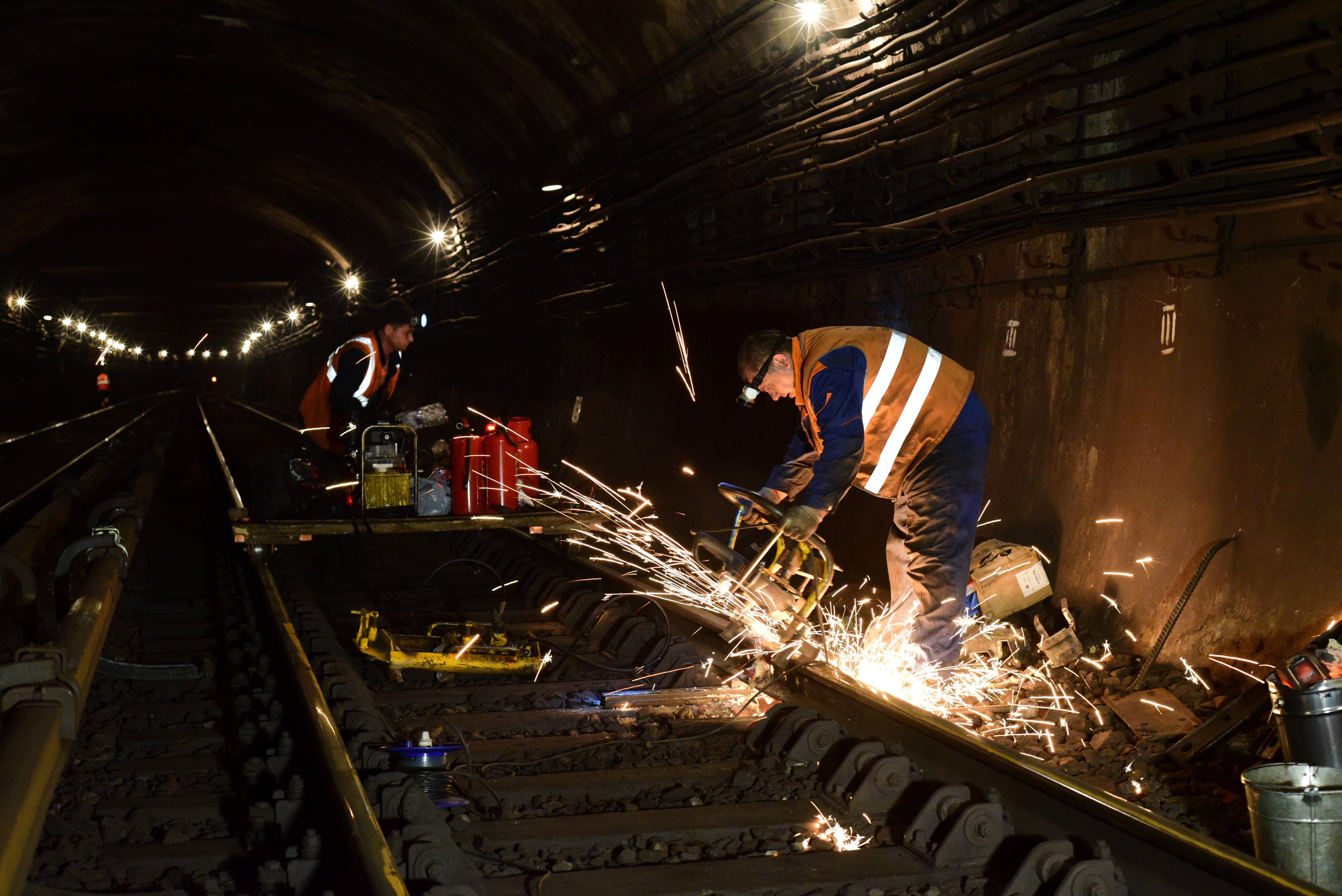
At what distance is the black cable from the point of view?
4.04m

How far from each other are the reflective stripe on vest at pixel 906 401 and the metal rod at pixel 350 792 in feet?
7.80

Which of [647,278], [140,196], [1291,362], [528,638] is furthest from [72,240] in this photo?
[1291,362]

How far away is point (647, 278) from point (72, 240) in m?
23.0

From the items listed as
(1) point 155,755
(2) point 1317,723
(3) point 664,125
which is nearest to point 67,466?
(3) point 664,125

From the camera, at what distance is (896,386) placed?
4.94 m

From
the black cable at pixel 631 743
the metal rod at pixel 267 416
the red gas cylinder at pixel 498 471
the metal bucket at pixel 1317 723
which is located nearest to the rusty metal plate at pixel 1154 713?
the metal bucket at pixel 1317 723

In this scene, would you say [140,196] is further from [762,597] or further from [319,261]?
[762,597]

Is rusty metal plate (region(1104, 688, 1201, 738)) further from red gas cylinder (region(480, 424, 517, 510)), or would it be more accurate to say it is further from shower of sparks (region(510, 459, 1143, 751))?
red gas cylinder (region(480, 424, 517, 510))

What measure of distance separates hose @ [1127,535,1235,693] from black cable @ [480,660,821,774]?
1380 millimetres

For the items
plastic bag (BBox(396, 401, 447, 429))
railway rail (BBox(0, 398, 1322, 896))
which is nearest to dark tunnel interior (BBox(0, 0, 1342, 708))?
railway rail (BBox(0, 398, 1322, 896))

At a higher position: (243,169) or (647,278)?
(243,169)

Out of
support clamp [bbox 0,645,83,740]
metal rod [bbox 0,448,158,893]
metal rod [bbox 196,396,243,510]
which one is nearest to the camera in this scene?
metal rod [bbox 0,448,158,893]

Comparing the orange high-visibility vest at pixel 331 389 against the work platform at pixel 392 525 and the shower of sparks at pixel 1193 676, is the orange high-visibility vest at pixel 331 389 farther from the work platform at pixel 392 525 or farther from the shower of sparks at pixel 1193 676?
the shower of sparks at pixel 1193 676

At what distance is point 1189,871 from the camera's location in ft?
9.35
